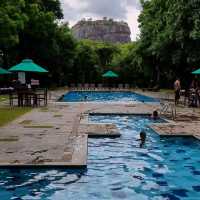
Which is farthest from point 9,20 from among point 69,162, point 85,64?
point 85,64

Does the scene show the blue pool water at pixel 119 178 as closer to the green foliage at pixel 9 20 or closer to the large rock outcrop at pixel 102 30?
the green foliage at pixel 9 20

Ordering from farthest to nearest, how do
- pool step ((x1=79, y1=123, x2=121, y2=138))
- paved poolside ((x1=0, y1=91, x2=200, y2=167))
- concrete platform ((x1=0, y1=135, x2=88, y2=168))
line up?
pool step ((x1=79, y1=123, x2=121, y2=138))
paved poolside ((x1=0, y1=91, x2=200, y2=167))
concrete platform ((x1=0, y1=135, x2=88, y2=168))

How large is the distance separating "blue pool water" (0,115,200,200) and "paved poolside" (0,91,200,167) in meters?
0.43

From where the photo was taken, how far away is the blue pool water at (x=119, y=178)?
8.41 m

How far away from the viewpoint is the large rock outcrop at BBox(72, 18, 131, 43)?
5906 inches

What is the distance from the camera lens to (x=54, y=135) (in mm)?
14273

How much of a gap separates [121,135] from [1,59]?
3594cm

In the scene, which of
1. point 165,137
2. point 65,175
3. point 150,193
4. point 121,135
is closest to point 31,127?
point 121,135

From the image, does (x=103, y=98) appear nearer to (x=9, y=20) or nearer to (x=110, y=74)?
(x=9, y=20)

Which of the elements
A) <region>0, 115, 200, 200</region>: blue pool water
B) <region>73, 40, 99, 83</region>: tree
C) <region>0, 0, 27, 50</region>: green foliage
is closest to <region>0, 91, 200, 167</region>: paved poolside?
<region>0, 115, 200, 200</region>: blue pool water

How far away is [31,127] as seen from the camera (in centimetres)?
1617

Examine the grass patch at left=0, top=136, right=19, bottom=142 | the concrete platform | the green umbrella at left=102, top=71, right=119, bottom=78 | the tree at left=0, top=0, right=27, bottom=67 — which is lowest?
the concrete platform

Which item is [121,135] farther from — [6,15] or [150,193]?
[6,15]

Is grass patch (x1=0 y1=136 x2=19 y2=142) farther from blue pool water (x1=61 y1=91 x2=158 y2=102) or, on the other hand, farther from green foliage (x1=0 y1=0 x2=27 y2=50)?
blue pool water (x1=61 y1=91 x2=158 y2=102)
